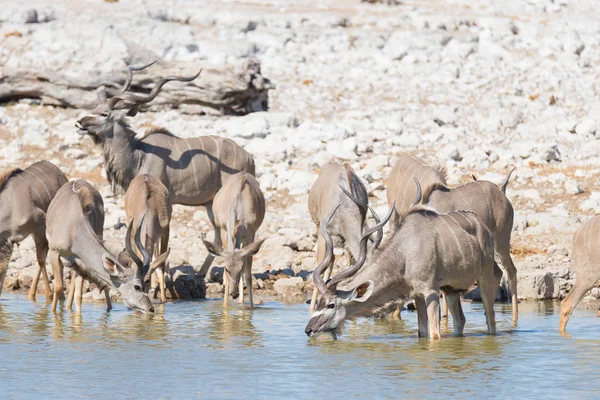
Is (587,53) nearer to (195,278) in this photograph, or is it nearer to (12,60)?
(12,60)

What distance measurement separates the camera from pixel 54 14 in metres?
22.0

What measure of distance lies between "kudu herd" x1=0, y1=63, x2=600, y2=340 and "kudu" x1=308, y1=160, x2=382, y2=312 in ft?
0.04

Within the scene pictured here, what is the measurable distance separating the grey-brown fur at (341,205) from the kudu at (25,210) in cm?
299

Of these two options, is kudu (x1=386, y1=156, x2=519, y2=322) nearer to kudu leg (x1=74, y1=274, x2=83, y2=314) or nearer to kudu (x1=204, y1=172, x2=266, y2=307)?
kudu (x1=204, y1=172, x2=266, y2=307)

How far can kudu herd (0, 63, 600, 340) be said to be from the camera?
884 cm

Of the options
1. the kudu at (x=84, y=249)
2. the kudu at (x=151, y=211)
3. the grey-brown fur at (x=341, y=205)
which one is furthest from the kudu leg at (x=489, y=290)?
the kudu at (x=151, y=211)

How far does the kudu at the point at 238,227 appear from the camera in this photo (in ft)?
37.9

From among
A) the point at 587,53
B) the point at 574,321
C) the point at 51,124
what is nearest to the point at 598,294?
the point at 574,321

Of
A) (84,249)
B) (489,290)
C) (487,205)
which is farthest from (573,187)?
(84,249)

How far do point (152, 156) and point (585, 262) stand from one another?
6.33 meters

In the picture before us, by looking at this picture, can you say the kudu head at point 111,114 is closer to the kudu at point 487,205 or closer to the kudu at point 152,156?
the kudu at point 152,156

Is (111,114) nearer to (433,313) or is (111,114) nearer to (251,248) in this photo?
(251,248)

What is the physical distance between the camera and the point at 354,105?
2084cm

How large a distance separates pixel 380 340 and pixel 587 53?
16.7 m
